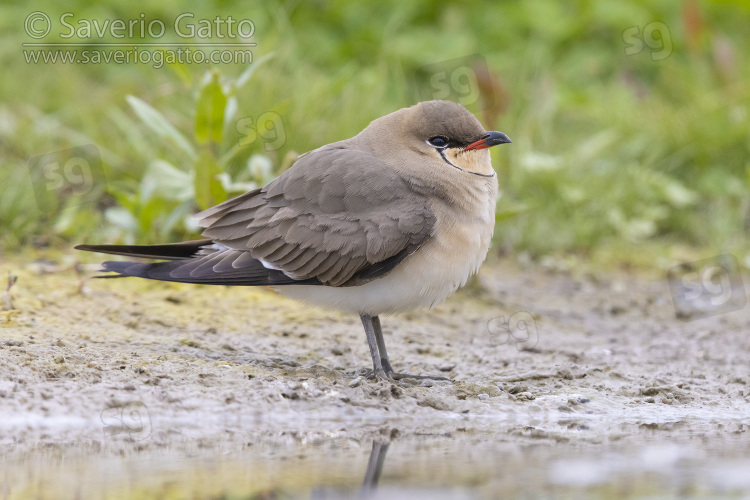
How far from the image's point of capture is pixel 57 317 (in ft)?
14.9

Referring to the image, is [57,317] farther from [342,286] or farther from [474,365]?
[474,365]

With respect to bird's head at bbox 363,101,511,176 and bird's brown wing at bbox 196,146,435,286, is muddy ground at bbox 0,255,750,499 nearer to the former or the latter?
bird's brown wing at bbox 196,146,435,286

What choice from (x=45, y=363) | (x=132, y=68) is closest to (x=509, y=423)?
(x=45, y=363)

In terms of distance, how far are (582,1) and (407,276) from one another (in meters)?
5.97

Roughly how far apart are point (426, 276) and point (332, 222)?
0.45 meters

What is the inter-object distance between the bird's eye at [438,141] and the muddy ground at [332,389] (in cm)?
98

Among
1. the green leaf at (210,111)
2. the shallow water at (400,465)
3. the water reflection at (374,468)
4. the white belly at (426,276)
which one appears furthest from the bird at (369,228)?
the green leaf at (210,111)

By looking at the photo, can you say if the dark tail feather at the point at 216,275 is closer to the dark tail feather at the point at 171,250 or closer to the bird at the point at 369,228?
the bird at the point at 369,228

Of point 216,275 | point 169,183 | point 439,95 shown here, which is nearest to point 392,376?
point 216,275

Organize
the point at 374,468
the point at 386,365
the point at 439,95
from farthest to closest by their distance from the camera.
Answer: the point at 439,95 < the point at 386,365 < the point at 374,468

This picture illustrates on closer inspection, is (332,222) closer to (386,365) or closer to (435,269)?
(435,269)

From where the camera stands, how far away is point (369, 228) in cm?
395

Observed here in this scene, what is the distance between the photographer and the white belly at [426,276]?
3.93 m

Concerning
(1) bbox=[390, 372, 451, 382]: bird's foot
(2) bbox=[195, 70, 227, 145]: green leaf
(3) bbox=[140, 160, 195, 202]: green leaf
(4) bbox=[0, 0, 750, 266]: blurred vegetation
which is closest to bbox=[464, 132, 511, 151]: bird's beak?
(1) bbox=[390, 372, 451, 382]: bird's foot
